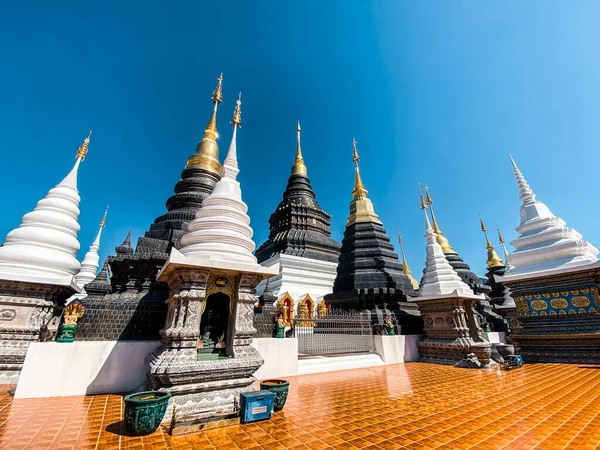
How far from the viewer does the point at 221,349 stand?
20.1 ft

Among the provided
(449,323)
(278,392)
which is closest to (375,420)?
(278,392)

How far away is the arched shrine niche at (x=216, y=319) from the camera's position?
6000 mm

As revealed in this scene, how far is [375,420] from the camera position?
4902mm

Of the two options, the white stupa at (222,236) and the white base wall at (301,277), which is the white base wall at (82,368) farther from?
the white base wall at (301,277)

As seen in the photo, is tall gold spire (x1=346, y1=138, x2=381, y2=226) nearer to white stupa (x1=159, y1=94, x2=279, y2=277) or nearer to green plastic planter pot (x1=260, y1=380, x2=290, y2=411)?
white stupa (x1=159, y1=94, x2=279, y2=277)

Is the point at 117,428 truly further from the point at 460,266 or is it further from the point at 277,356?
the point at 460,266

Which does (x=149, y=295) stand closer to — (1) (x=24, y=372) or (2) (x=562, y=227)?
(1) (x=24, y=372)

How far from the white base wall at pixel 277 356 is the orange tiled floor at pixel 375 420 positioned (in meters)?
1.24

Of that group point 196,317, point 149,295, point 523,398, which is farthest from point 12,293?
point 523,398

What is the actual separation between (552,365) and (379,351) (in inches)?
260

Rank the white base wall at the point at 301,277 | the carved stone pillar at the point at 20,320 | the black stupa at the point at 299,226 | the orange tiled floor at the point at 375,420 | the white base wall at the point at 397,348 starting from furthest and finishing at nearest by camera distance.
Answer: the black stupa at the point at 299,226 → the white base wall at the point at 301,277 → the white base wall at the point at 397,348 → the carved stone pillar at the point at 20,320 → the orange tiled floor at the point at 375,420

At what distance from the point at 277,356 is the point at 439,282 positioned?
26.0ft

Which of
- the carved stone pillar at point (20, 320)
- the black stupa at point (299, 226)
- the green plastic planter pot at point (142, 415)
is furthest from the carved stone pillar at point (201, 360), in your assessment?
the black stupa at point (299, 226)

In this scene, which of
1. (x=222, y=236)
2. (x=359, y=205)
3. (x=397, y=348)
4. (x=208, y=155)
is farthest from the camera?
(x=359, y=205)
